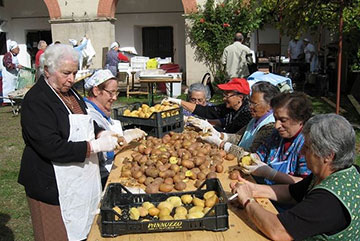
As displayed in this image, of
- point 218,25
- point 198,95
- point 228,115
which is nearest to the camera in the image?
point 228,115

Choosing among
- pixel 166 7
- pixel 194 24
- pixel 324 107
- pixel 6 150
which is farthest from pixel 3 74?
pixel 324 107

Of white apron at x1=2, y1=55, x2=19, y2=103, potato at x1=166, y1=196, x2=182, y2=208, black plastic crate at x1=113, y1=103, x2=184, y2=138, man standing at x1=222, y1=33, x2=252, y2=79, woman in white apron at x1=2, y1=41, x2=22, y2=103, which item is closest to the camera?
potato at x1=166, y1=196, x2=182, y2=208

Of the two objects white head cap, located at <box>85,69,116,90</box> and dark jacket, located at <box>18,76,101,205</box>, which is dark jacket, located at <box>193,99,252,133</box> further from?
dark jacket, located at <box>18,76,101,205</box>

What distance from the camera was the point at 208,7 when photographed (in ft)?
39.7

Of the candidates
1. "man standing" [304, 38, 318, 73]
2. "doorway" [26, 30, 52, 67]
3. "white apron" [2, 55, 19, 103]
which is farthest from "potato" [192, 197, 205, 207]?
"doorway" [26, 30, 52, 67]

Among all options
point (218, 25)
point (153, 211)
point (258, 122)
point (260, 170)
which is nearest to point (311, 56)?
point (218, 25)

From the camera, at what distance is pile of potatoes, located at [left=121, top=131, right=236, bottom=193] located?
8.23 ft

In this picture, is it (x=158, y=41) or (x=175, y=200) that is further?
(x=158, y=41)

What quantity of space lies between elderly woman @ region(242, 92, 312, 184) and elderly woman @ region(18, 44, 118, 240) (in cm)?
105

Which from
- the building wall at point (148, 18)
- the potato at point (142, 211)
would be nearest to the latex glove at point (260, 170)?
the potato at point (142, 211)

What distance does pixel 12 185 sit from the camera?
5.26 meters

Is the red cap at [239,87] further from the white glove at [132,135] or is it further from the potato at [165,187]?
the potato at [165,187]

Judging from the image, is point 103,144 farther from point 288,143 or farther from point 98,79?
point 288,143

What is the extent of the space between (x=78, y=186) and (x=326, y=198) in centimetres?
155
